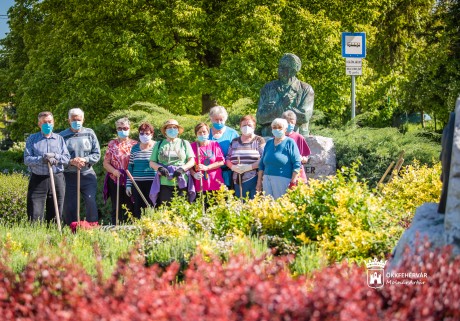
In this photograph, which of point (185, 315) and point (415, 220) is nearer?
point (185, 315)

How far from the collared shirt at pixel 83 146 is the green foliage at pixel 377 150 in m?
3.86

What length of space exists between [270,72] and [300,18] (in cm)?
157

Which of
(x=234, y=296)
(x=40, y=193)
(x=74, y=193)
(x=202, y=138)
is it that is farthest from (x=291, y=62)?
(x=234, y=296)

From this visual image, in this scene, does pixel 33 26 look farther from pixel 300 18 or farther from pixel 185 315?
pixel 185 315

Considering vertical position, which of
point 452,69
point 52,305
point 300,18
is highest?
point 300,18

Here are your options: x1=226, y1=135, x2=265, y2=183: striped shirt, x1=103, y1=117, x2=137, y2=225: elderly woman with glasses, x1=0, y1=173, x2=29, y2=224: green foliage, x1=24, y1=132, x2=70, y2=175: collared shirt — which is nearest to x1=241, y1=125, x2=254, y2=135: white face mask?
x1=226, y1=135, x2=265, y2=183: striped shirt

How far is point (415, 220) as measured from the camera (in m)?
4.43

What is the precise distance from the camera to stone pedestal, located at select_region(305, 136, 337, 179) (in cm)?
993

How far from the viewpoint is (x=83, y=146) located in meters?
8.62

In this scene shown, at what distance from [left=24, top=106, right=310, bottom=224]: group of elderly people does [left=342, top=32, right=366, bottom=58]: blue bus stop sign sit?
3.52 m

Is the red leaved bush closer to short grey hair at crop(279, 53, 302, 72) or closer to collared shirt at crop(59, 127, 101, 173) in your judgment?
collared shirt at crop(59, 127, 101, 173)

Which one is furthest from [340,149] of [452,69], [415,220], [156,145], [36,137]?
[452,69]

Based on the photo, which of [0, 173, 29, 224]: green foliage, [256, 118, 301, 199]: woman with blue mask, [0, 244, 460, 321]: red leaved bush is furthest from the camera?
[0, 173, 29, 224]: green foliage

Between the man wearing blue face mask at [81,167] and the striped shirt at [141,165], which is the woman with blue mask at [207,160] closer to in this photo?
the striped shirt at [141,165]
